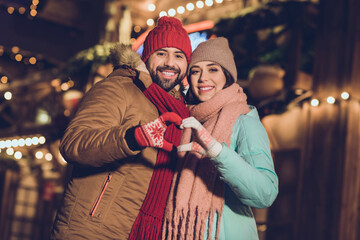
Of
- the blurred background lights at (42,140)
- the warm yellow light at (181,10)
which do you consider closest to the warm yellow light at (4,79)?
the blurred background lights at (42,140)

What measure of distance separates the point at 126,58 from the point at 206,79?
1.77ft

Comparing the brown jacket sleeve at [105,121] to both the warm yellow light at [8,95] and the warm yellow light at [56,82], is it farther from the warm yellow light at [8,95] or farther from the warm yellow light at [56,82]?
the warm yellow light at [8,95]

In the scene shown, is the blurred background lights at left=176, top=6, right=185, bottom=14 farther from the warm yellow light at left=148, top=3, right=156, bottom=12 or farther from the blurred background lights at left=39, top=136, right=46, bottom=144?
the blurred background lights at left=39, top=136, right=46, bottom=144

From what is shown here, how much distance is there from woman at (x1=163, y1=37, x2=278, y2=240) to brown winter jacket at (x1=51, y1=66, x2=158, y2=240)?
0.23 m

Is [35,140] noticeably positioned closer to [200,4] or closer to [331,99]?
[200,4]

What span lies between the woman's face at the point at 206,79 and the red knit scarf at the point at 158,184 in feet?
0.70

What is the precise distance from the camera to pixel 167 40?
313cm

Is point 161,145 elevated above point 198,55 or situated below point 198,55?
below

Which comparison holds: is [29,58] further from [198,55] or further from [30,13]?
[198,55]

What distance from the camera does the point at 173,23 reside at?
3.30m

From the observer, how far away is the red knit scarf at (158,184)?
2.55 m

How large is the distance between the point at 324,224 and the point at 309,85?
79.6 inches

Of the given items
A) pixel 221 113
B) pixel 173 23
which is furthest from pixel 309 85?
pixel 221 113

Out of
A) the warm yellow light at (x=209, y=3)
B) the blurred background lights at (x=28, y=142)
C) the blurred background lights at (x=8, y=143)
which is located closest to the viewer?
the warm yellow light at (x=209, y=3)
